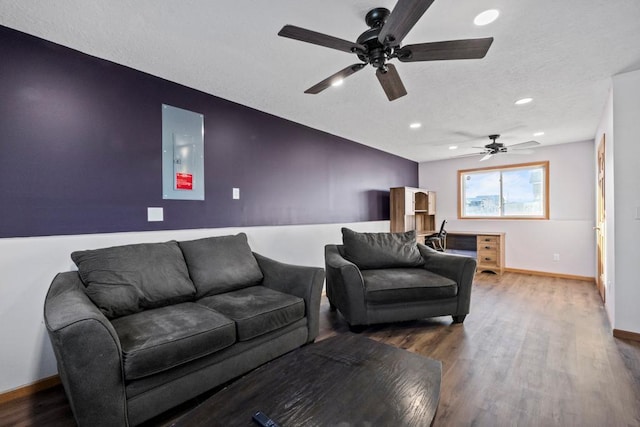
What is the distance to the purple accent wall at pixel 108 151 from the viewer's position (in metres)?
1.93

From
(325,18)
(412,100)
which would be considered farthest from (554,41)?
(325,18)

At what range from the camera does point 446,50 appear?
1.64 meters

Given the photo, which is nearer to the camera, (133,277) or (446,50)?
(446,50)

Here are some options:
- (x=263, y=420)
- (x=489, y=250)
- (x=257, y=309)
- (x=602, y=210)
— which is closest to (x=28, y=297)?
(x=257, y=309)

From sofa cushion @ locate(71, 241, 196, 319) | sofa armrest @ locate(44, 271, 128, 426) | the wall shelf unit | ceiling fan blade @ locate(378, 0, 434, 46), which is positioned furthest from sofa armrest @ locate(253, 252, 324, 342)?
the wall shelf unit

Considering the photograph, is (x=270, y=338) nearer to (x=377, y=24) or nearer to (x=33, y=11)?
(x=377, y=24)

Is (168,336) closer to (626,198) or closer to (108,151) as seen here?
(108,151)

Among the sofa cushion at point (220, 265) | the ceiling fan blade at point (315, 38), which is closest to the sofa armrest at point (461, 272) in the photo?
the sofa cushion at point (220, 265)

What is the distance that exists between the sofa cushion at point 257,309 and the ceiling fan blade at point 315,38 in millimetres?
1694

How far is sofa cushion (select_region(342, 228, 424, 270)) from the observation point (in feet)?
10.4

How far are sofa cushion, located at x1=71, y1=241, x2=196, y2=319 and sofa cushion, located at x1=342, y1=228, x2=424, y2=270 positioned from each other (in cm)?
169

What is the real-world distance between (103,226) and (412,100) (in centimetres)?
308

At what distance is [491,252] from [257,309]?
15.8 ft

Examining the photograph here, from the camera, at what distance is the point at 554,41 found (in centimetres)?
203
